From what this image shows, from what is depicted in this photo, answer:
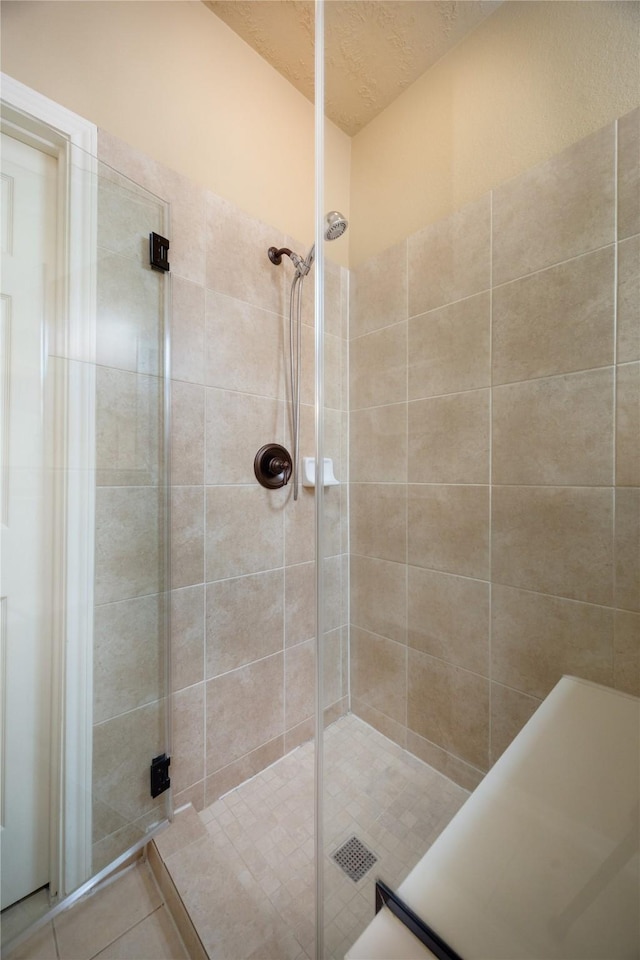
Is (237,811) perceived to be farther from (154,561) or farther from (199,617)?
(154,561)

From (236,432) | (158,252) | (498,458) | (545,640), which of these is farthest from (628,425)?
(158,252)

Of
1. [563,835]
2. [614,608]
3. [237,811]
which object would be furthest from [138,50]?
[237,811]

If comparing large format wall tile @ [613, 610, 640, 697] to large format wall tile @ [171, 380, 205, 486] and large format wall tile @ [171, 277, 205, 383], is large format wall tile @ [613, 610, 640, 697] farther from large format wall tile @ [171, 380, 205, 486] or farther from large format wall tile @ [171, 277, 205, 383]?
large format wall tile @ [171, 277, 205, 383]

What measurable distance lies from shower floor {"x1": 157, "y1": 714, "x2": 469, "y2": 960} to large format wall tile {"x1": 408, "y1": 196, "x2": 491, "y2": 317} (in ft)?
3.90

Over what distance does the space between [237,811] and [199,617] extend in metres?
0.62

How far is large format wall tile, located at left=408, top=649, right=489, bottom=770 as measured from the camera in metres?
0.85

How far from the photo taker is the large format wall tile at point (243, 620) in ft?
3.67

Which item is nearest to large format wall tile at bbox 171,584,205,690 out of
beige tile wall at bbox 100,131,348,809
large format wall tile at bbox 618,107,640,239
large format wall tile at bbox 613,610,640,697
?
beige tile wall at bbox 100,131,348,809

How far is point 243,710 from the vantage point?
3.88 ft

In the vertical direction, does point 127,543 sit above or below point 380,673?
above

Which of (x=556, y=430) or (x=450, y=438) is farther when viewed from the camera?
(x=450, y=438)

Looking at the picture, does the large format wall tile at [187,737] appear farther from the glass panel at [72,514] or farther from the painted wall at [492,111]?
the painted wall at [492,111]

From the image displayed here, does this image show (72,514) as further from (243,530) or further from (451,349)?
(451,349)

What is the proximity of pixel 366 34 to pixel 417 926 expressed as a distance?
6.72ft
